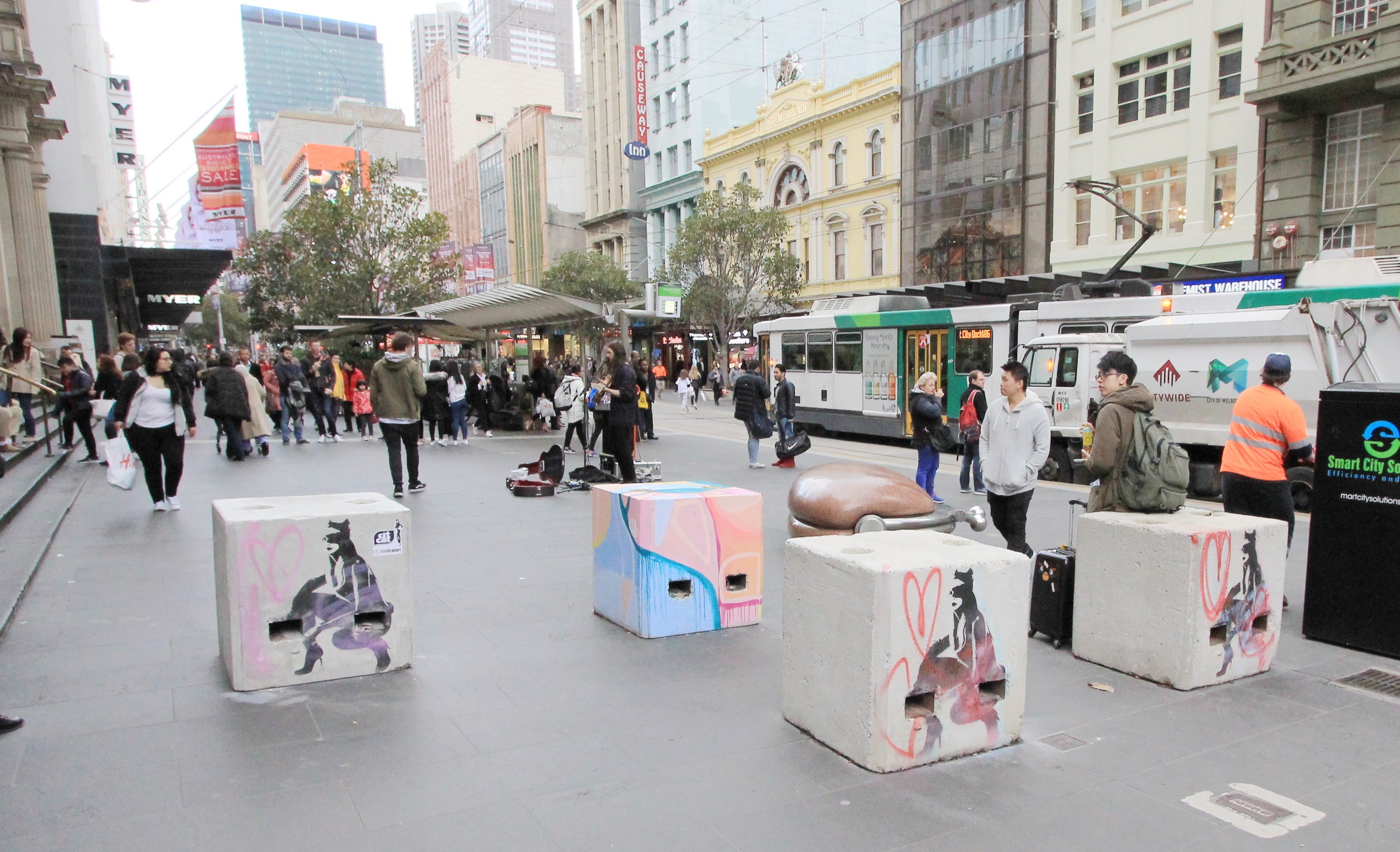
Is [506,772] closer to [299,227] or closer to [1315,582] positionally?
[1315,582]

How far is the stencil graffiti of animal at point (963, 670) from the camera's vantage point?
369cm

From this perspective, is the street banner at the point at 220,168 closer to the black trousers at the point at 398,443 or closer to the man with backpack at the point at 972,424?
the black trousers at the point at 398,443

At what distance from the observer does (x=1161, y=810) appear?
3.36 m

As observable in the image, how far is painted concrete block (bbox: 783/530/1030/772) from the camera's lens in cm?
358

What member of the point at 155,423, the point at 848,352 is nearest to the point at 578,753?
the point at 155,423

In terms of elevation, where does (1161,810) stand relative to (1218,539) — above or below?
below

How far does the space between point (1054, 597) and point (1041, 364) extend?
965 cm

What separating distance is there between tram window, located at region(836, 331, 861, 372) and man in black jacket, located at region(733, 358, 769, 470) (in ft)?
22.3

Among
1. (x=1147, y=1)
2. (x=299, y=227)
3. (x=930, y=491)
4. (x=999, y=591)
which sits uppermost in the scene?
(x=1147, y=1)

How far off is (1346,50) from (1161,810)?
22.4m

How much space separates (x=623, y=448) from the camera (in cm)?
1094

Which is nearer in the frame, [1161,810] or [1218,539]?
[1161,810]

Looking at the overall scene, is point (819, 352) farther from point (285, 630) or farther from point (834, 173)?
point (834, 173)

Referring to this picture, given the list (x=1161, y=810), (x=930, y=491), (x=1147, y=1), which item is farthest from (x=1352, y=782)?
(x=1147, y=1)
